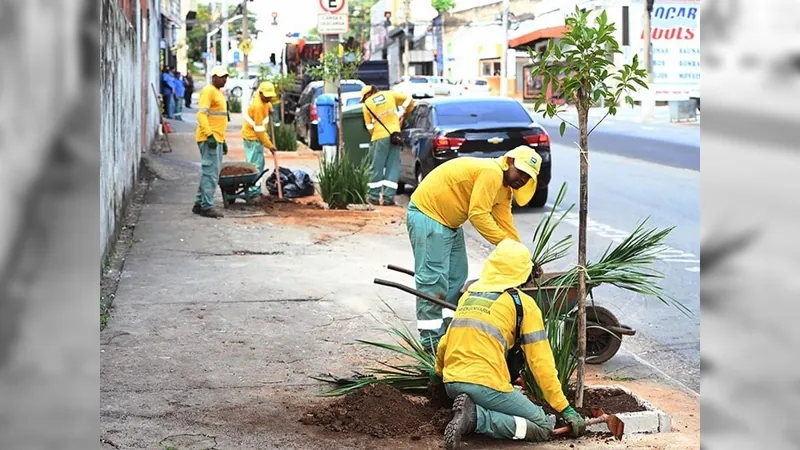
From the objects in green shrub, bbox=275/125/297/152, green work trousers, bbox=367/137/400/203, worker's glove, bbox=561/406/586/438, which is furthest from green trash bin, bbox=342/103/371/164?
worker's glove, bbox=561/406/586/438

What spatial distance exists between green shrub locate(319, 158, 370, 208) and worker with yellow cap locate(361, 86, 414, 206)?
0.88 ft

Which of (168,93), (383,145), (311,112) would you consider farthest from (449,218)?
(168,93)

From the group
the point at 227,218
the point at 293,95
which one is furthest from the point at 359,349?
the point at 293,95

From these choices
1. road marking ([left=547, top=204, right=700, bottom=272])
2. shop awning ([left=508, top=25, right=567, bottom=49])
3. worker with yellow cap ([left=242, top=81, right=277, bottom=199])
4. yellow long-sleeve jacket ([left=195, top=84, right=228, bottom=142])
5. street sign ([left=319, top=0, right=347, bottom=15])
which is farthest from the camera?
shop awning ([left=508, top=25, right=567, bottom=49])

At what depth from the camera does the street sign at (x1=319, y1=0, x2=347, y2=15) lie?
22453 millimetres

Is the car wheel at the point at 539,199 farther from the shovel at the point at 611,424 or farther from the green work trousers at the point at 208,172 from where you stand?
the shovel at the point at 611,424

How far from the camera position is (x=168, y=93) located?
108 feet

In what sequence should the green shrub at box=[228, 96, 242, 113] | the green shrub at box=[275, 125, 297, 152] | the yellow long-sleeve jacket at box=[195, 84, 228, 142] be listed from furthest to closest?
the green shrub at box=[228, 96, 242, 113] < the green shrub at box=[275, 125, 297, 152] < the yellow long-sleeve jacket at box=[195, 84, 228, 142]

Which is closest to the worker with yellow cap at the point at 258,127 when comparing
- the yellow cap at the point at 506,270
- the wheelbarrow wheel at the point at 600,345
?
the wheelbarrow wheel at the point at 600,345

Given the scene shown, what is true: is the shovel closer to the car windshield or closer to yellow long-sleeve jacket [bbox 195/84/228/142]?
yellow long-sleeve jacket [bbox 195/84/228/142]

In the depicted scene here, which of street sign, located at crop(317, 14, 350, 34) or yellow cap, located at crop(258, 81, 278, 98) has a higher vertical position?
street sign, located at crop(317, 14, 350, 34)

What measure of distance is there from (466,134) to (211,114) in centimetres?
367

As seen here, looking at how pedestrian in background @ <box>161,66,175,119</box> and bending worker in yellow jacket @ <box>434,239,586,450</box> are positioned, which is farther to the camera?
pedestrian in background @ <box>161,66,175,119</box>

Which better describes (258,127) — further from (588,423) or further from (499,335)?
(588,423)
